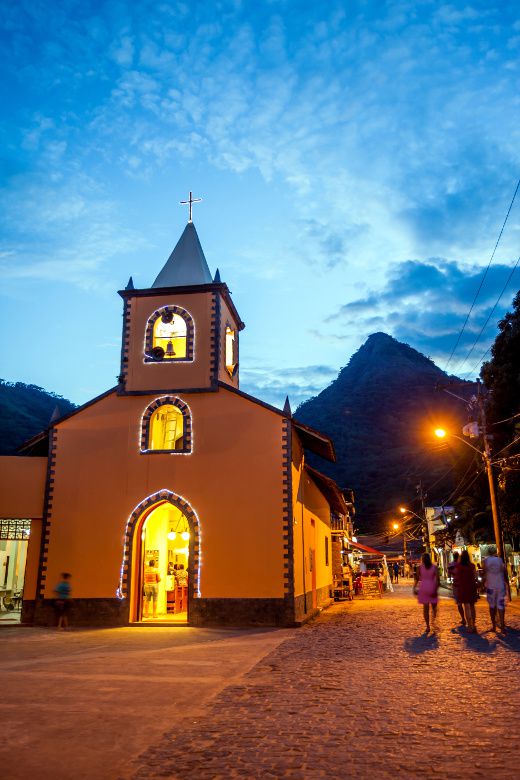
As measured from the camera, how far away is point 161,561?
21.5 meters

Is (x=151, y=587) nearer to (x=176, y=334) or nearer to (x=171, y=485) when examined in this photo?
(x=171, y=485)

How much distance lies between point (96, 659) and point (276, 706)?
16.0 ft

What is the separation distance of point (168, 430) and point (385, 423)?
76131mm

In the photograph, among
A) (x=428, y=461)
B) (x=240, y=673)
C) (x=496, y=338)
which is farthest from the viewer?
(x=428, y=461)

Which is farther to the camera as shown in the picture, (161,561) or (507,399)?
(507,399)

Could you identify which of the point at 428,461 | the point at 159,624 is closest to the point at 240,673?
the point at 159,624

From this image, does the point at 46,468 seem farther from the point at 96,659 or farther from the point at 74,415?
the point at 96,659

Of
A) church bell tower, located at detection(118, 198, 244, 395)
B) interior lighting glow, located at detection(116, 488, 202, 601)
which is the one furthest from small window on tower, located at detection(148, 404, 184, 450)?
interior lighting glow, located at detection(116, 488, 202, 601)

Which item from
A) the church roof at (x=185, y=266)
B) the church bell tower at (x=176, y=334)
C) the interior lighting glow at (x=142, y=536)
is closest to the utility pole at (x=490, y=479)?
the church bell tower at (x=176, y=334)

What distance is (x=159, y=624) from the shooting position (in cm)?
1684

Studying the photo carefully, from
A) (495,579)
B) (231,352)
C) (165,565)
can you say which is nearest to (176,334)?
(231,352)

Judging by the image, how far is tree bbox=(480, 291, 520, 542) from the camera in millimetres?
26359

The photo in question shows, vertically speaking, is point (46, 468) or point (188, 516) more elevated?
point (46, 468)

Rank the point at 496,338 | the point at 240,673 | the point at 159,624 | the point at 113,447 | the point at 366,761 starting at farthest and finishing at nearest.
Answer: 1. the point at 496,338
2. the point at 113,447
3. the point at 159,624
4. the point at 240,673
5. the point at 366,761
